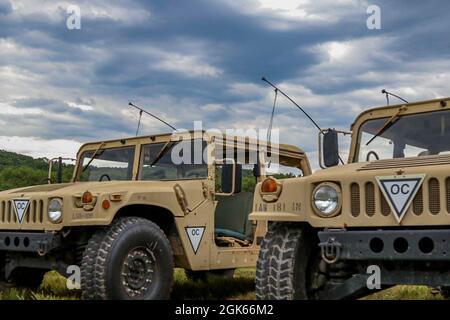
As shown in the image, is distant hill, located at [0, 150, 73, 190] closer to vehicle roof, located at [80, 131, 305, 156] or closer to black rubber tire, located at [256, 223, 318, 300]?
vehicle roof, located at [80, 131, 305, 156]

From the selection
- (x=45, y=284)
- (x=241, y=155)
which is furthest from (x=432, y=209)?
(x=45, y=284)

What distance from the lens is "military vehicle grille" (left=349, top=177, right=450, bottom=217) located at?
3.85m

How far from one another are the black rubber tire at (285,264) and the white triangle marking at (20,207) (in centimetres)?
278

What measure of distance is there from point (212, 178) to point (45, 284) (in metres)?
2.37

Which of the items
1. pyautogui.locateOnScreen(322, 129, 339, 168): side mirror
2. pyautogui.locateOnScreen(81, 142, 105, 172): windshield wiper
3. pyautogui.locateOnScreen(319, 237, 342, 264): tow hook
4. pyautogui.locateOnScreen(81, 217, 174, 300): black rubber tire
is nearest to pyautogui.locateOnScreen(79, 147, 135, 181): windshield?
pyautogui.locateOnScreen(81, 142, 105, 172): windshield wiper

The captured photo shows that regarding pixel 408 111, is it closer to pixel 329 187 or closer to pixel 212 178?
pixel 329 187

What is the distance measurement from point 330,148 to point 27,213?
9.96 ft

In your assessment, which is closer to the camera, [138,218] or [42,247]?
[42,247]

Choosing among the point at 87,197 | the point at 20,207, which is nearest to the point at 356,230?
the point at 87,197

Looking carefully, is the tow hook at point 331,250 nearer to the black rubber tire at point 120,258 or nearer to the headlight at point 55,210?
the black rubber tire at point 120,258

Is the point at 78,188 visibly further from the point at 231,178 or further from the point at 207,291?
the point at 207,291

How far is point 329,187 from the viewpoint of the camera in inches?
169

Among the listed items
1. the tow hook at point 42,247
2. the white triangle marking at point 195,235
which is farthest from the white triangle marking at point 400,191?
the tow hook at point 42,247

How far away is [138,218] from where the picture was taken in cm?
599
